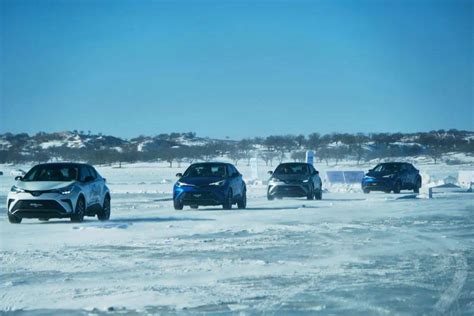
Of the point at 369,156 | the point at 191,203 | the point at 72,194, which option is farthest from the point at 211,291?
A: the point at 369,156

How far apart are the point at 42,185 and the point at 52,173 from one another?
1.13 meters

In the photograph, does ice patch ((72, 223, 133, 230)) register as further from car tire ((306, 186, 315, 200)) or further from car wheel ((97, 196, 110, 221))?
car tire ((306, 186, 315, 200))

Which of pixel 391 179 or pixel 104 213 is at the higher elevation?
pixel 391 179

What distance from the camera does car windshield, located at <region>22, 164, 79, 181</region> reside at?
21125 millimetres

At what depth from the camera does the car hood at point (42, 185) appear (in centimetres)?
2014

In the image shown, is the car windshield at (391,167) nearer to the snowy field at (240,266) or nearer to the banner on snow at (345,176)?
the banner on snow at (345,176)

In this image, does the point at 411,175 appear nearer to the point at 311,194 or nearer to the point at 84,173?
the point at 311,194

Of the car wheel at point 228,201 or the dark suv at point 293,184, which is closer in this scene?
the car wheel at point 228,201

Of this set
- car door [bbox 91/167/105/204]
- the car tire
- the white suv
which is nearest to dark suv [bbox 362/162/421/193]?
the car tire

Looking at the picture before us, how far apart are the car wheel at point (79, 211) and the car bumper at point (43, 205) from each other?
0.27m

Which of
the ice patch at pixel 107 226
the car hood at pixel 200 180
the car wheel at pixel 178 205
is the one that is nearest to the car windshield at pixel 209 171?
the car hood at pixel 200 180

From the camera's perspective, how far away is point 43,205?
786 inches

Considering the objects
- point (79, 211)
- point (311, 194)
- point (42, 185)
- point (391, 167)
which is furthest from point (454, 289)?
point (391, 167)

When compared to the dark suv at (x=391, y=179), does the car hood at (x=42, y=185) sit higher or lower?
higher
